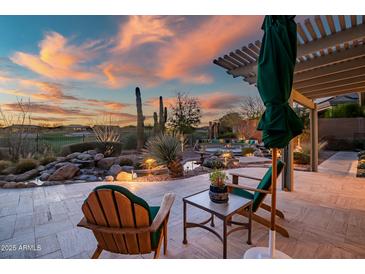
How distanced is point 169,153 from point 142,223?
324cm

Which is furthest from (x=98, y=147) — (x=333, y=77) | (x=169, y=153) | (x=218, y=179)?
(x=333, y=77)

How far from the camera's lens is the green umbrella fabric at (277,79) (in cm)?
131

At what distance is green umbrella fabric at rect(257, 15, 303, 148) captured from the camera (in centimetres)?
131

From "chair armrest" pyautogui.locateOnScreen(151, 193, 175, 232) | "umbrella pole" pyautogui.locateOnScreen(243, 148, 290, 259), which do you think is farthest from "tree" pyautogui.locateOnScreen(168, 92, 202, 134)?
"umbrella pole" pyautogui.locateOnScreen(243, 148, 290, 259)

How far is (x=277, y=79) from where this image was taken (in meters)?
1.31

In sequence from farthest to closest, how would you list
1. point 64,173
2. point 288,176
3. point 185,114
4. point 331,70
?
1. point 185,114
2. point 64,173
3. point 288,176
4. point 331,70

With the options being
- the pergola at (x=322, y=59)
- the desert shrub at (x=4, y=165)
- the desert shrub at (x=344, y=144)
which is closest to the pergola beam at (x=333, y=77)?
the pergola at (x=322, y=59)

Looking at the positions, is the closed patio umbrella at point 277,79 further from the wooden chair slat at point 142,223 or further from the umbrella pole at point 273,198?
the wooden chair slat at point 142,223

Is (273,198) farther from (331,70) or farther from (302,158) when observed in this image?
(302,158)

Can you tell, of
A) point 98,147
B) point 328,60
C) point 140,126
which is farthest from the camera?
point 140,126

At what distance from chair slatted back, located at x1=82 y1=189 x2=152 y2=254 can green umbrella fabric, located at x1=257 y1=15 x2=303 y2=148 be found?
3.72ft
